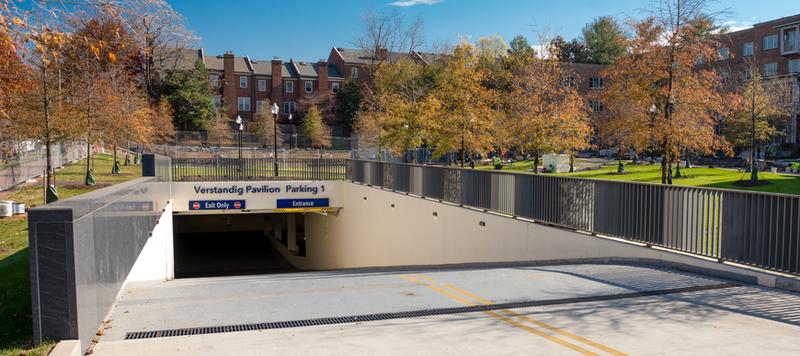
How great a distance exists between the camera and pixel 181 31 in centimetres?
1080

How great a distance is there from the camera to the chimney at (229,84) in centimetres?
7369

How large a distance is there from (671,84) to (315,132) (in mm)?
47647

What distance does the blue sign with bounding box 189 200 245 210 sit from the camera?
26969 millimetres

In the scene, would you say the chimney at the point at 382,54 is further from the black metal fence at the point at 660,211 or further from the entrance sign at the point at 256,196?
the black metal fence at the point at 660,211

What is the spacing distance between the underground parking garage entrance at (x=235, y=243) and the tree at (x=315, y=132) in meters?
19.0

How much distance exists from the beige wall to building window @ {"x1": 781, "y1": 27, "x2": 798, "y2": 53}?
156 ft

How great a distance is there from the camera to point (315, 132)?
6238 centimetres

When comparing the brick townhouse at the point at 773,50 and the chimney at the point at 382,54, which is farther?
the chimney at the point at 382,54

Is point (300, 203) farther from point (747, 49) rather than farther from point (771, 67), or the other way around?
point (747, 49)

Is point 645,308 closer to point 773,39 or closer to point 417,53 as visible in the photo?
point 773,39

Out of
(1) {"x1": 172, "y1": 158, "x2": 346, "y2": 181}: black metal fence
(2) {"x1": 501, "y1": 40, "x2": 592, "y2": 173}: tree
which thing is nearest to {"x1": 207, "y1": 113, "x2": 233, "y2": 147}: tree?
(1) {"x1": 172, "y1": 158, "x2": 346, "y2": 181}: black metal fence

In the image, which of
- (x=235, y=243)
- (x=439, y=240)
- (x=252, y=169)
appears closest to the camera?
(x=439, y=240)

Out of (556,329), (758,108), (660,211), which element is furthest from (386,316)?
(758,108)

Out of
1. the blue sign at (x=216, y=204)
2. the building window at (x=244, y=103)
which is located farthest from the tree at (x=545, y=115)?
the building window at (x=244, y=103)
